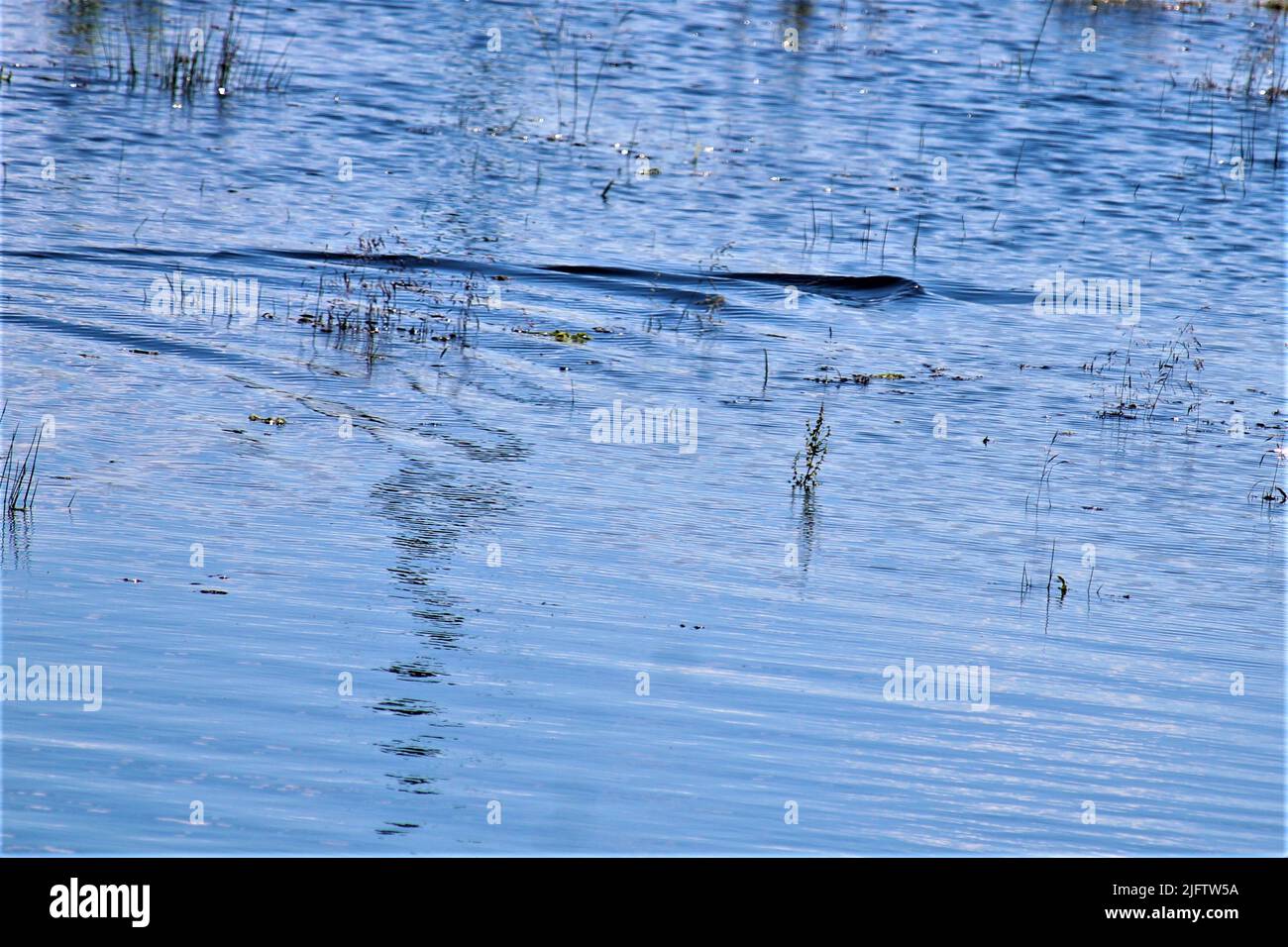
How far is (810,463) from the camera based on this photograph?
35.0ft

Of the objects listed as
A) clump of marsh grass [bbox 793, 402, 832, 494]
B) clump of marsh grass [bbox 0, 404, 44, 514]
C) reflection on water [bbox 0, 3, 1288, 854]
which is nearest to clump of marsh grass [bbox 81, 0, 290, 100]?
reflection on water [bbox 0, 3, 1288, 854]

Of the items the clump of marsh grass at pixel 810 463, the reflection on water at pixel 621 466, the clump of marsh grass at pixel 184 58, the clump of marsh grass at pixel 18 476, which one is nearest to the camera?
the reflection on water at pixel 621 466

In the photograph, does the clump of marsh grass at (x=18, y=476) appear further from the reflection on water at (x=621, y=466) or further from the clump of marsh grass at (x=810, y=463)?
the clump of marsh grass at (x=810, y=463)

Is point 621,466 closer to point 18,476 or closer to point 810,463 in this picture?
point 810,463

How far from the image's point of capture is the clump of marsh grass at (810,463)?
1030cm

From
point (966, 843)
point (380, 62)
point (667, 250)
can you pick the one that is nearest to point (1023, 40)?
point (380, 62)

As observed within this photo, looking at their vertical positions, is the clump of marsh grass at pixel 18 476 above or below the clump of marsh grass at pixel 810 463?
below

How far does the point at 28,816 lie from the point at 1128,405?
9250 millimetres

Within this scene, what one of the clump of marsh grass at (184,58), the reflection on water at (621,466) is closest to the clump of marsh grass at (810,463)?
the reflection on water at (621,466)

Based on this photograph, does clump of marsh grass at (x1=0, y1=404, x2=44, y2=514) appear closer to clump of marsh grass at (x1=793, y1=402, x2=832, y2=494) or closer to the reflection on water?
the reflection on water

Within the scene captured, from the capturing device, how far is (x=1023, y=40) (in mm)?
27656

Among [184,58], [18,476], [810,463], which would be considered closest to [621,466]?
[810,463]
